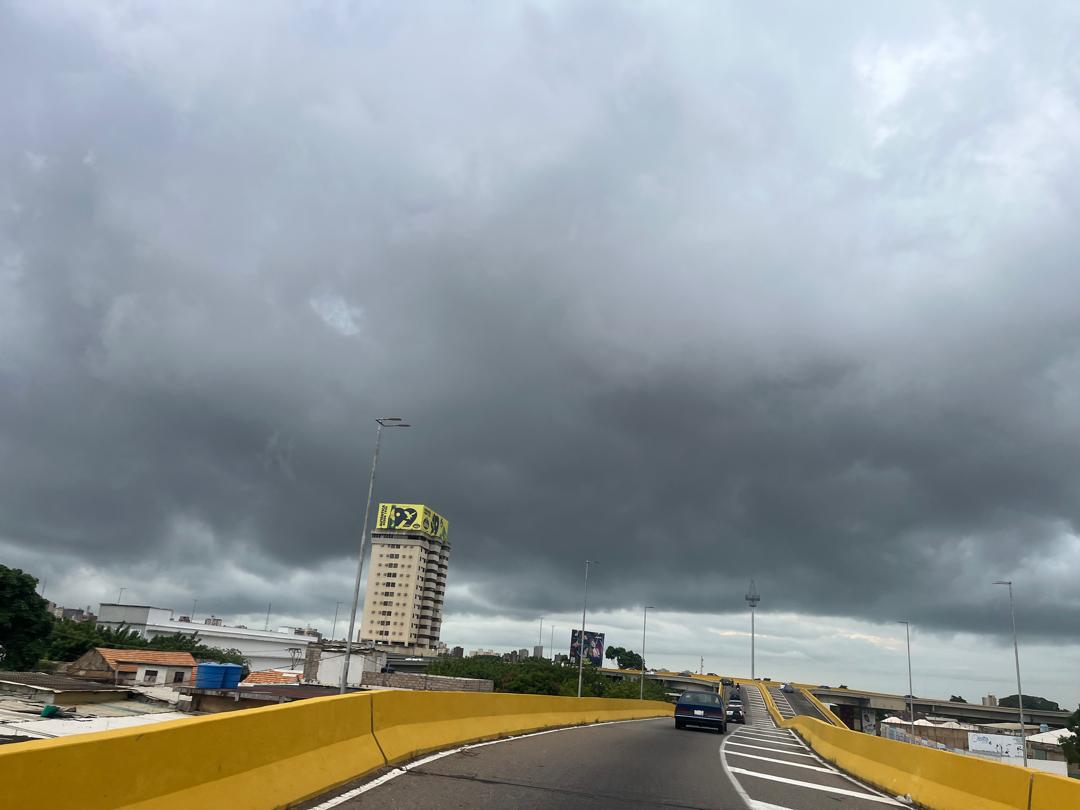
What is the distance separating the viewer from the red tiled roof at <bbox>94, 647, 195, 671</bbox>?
64.6m

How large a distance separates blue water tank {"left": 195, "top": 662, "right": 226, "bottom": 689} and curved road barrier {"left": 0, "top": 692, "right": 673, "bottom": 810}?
35334 mm

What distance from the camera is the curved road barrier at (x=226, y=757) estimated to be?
4.75 m

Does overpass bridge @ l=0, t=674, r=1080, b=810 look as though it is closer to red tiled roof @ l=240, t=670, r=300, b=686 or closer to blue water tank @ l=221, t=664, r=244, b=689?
blue water tank @ l=221, t=664, r=244, b=689

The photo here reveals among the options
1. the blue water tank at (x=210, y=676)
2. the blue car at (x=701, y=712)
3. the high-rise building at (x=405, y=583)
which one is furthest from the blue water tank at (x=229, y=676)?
the high-rise building at (x=405, y=583)

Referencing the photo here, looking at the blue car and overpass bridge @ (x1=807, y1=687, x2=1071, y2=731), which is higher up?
the blue car

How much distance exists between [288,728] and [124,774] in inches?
113

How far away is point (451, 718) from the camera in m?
15.1

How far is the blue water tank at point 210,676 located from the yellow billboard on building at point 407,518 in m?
143

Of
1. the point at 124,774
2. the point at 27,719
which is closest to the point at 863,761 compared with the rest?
the point at 124,774

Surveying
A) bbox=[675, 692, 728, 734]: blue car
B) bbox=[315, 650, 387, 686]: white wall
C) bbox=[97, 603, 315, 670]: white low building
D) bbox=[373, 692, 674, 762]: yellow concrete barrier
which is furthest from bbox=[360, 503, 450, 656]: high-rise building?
bbox=[373, 692, 674, 762]: yellow concrete barrier

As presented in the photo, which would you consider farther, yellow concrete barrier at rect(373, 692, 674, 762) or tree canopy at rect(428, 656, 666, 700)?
tree canopy at rect(428, 656, 666, 700)

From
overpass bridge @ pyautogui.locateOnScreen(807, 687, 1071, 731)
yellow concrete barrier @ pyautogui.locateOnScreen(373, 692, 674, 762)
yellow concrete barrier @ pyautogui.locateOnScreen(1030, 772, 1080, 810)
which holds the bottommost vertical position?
overpass bridge @ pyautogui.locateOnScreen(807, 687, 1071, 731)

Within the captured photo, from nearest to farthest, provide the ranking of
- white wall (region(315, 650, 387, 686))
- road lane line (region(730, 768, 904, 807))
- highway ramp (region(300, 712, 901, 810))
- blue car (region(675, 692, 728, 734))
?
highway ramp (region(300, 712, 901, 810)) < road lane line (region(730, 768, 904, 807)) < blue car (region(675, 692, 728, 734)) < white wall (region(315, 650, 387, 686))

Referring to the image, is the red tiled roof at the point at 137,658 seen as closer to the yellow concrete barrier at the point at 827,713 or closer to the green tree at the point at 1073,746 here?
the yellow concrete barrier at the point at 827,713
